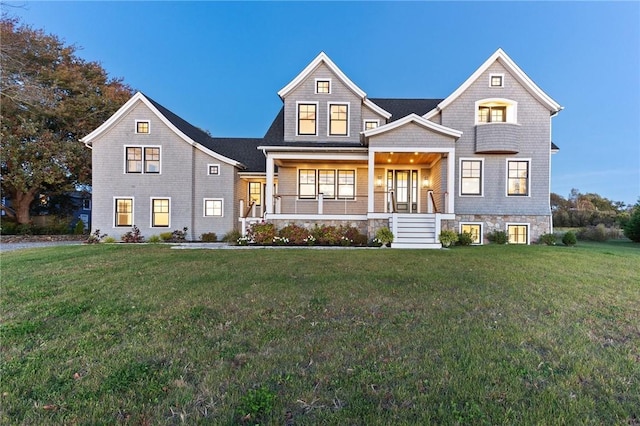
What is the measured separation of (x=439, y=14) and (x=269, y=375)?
97.0 feet

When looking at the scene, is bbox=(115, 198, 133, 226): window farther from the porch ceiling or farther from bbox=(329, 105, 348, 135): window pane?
the porch ceiling

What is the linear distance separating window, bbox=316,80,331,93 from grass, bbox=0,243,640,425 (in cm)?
1104

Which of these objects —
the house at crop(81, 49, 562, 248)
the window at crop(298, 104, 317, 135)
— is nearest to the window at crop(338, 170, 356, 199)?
the house at crop(81, 49, 562, 248)

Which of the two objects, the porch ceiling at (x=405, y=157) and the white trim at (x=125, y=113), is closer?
the porch ceiling at (x=405, y=157)

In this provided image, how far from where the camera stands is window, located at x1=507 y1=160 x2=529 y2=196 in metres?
13.8

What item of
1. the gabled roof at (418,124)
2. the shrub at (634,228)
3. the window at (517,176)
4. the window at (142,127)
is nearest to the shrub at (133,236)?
the window at (142,127)

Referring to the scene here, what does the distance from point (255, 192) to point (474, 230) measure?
1233 centimetres

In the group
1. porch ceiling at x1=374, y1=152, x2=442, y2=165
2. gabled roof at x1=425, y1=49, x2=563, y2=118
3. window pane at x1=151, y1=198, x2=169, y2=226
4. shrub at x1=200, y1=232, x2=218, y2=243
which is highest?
Answer: gabled roof at x1=425, y1=49, x2=563, y2=118

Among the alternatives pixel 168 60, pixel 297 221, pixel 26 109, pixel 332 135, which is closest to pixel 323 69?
pixel 332 135

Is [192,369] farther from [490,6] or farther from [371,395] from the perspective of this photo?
[490,6]

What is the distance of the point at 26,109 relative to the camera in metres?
17.8

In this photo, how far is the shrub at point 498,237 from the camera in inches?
520

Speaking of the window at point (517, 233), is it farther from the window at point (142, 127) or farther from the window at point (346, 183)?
the window at point (142, 127)

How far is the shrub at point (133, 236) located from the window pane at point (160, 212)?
34.0 inches
